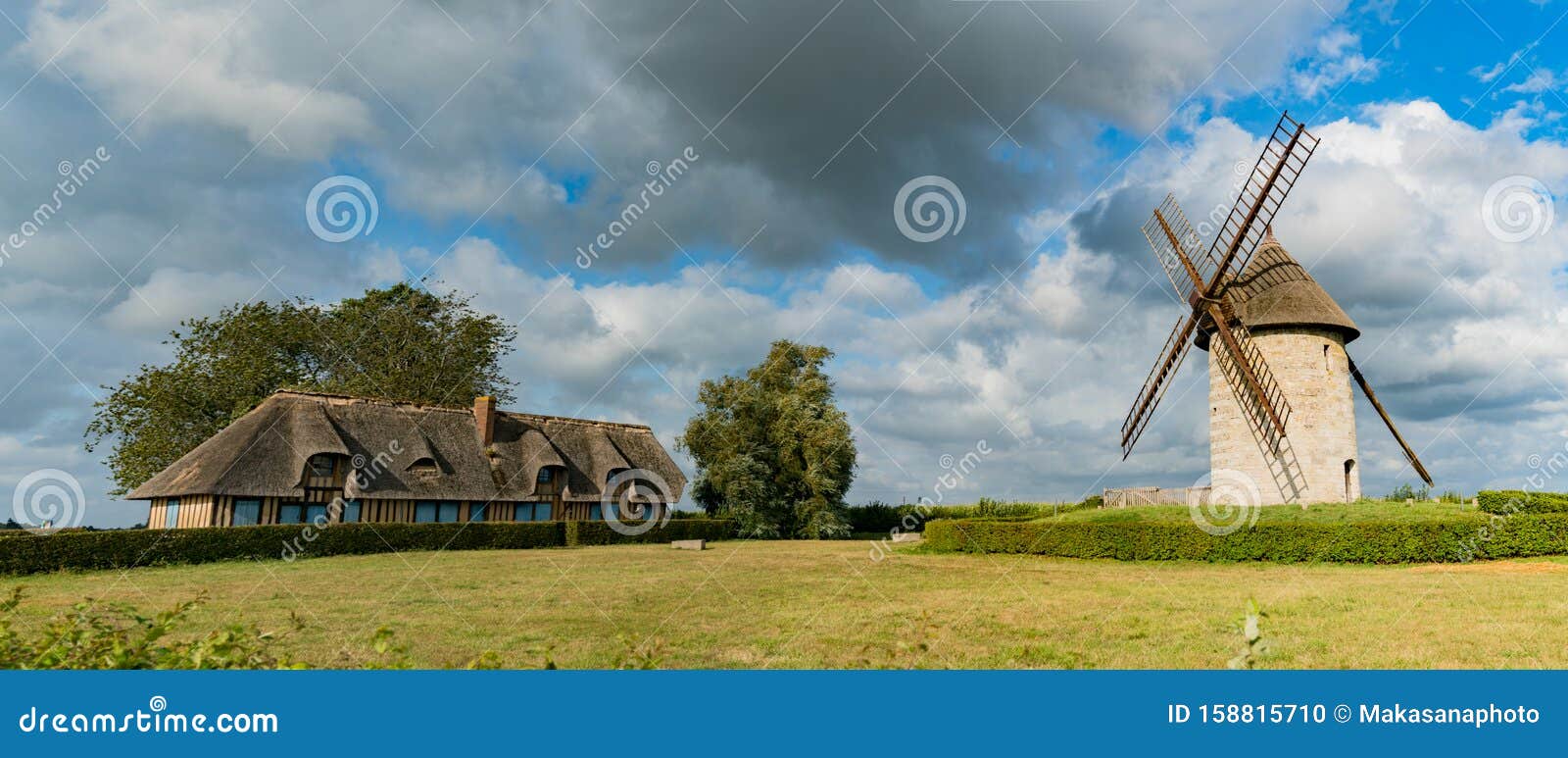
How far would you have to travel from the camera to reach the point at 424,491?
34.2 metres

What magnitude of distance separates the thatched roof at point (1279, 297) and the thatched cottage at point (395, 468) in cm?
2738

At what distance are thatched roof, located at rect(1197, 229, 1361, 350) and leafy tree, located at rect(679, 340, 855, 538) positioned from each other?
68.4 ft

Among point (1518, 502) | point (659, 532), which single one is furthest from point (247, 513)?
point (1518, 502)

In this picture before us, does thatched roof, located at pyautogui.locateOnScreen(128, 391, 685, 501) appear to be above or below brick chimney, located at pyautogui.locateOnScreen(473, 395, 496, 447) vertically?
below

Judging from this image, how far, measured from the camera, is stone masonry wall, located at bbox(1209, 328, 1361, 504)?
89.7ft

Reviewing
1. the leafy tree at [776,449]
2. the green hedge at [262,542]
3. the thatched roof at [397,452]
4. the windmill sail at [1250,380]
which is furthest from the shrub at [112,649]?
the leafy tree at [776,449]

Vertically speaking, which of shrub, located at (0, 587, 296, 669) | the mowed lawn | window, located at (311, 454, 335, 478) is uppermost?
window, located at (311, 454, 335, 478)

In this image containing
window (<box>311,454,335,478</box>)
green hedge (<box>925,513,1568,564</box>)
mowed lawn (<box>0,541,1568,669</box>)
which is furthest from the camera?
window (<box>311,454,335,478</box>)

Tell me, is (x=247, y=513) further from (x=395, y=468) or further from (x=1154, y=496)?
(x=1154, y=496)

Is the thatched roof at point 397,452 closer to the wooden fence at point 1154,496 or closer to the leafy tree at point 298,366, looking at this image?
the leafy tree at point 298,366

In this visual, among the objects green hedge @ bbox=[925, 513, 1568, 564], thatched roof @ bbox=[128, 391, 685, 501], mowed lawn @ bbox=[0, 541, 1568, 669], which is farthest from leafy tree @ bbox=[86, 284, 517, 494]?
green hedge @ bbox=[925, 513, 1568, 564]

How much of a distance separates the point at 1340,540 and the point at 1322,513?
3.11m

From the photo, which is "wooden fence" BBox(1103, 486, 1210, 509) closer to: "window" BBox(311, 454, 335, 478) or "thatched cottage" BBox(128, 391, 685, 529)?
"thatched cottage" BBox(128, 391, 685, 529)

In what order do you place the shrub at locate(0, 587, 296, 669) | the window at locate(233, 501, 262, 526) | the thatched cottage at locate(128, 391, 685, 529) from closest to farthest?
the shrub at locate(0, 587, 296, 669), the window at locate(233, 501, 262, 526), the thatched cottage at locate(128, 391, 685, 529)
